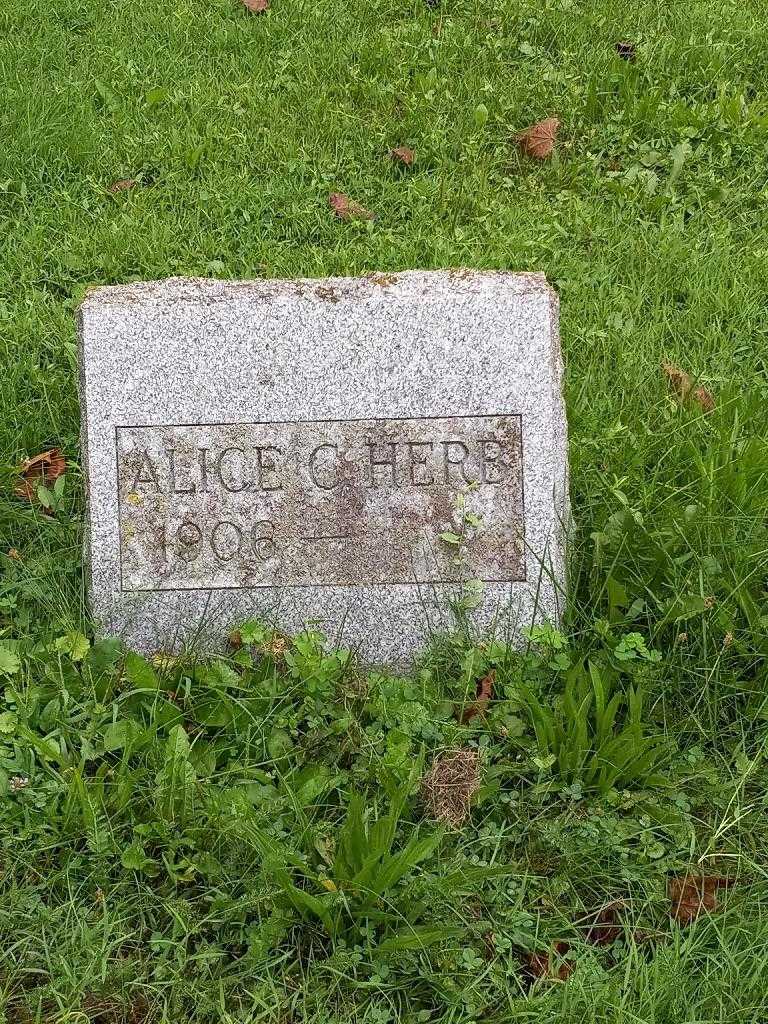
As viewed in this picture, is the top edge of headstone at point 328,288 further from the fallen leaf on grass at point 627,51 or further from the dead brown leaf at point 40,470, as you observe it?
the fallen leaf on grass at point 627,51

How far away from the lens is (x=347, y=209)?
3764 mm

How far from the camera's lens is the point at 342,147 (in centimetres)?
398

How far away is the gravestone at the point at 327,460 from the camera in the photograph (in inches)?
97.5

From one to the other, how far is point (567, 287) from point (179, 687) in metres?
2.00

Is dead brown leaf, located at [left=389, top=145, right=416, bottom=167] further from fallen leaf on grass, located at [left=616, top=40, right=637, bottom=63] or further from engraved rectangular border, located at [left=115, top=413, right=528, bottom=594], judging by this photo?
engraved rectangular border, located at [left=115, top=413, right=528, bottom=594]

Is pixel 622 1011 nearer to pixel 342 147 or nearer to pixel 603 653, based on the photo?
pixel 603 653

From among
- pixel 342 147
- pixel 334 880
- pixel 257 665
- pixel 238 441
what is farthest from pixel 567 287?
pixel 334 880

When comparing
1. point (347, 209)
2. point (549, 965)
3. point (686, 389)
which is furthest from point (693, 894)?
point (347, 209)

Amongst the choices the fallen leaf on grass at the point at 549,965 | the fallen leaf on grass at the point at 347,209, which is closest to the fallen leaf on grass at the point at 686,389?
the fallen leaf on grass at the point at 347,209

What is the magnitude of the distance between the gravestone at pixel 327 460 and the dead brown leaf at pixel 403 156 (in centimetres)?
166

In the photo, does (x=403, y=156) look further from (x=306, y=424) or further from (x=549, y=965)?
(x=549, y=965)

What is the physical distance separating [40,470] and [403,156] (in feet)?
6.60

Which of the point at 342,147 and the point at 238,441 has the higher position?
the point at 342,147

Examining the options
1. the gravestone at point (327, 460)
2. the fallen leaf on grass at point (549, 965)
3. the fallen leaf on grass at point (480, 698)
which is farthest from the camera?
the gravestone at point (327, 460)
